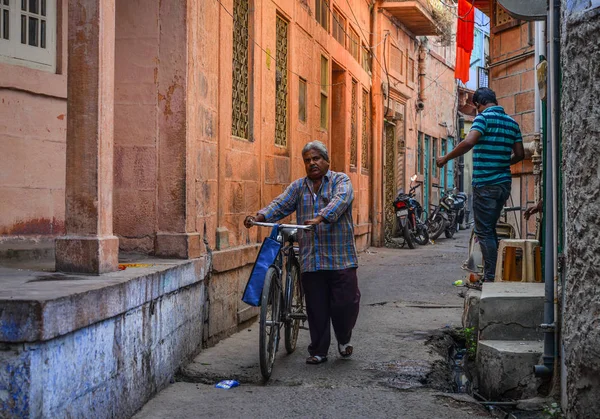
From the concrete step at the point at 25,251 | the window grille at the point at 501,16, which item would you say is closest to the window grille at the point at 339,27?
the window grille at the point at 501,16

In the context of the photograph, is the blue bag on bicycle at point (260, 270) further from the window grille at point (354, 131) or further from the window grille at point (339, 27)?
the window grille at point (354, 131)

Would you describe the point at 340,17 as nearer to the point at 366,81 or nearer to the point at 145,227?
the point at 366,81

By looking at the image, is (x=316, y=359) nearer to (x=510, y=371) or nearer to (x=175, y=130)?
(x=510, y=371)

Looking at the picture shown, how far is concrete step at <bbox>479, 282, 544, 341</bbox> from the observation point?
5695 mm

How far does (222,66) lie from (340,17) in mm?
7481

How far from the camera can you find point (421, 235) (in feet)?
62.0

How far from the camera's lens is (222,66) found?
7453 millimetres

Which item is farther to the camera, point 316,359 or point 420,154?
point 420,154

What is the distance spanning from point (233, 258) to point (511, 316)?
2.72 meters

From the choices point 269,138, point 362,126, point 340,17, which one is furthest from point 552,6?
point 362,126

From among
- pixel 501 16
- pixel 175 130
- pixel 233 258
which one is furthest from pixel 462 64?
pixel 175 130

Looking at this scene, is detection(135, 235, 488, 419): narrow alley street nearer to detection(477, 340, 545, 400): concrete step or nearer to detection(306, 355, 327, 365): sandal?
detection(306, 355, 327, 365): sandal

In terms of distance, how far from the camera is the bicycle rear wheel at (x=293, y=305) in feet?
20.9

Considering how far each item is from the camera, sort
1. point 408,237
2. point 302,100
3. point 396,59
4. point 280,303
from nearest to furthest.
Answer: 1. point 280,303
2. point 302,100
3. point 408,237
4. point 396,59
